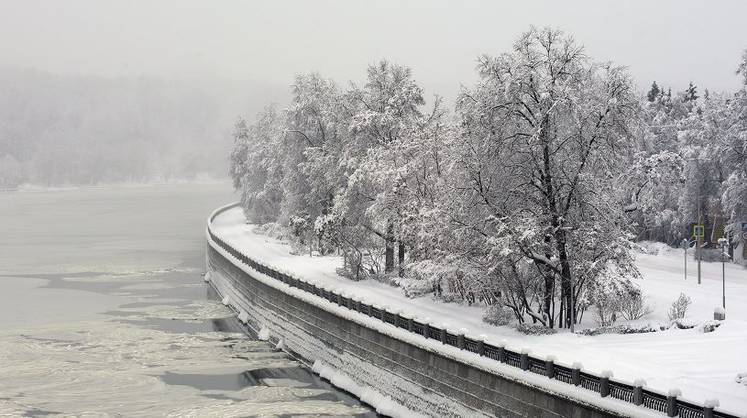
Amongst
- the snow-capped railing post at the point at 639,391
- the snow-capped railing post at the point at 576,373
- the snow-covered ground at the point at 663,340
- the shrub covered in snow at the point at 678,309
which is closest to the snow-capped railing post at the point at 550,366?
the snow-capped railing post at the point at 576,373

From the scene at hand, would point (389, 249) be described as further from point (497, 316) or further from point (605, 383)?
point (605, 383)

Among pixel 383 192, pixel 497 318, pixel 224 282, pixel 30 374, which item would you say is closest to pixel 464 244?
pixel 497 318

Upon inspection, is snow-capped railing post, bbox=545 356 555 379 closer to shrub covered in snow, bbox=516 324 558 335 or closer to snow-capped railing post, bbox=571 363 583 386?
snow-capped railing post, bbox=571 363 583 386

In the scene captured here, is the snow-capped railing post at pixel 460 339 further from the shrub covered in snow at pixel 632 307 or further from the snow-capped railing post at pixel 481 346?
the shrub covered in snow at pixel 632 307

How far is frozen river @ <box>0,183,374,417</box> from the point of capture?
33.2 metres

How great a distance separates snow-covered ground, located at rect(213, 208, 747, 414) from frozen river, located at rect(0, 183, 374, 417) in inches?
235

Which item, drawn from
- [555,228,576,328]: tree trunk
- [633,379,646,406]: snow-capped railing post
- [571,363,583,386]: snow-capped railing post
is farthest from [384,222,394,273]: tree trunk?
[633,379,646,406]: snow-capped railing post

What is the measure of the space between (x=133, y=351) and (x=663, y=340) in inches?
988

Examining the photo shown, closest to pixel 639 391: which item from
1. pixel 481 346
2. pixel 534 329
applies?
pixel 481 346

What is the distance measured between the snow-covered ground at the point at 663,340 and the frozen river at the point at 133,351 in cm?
596

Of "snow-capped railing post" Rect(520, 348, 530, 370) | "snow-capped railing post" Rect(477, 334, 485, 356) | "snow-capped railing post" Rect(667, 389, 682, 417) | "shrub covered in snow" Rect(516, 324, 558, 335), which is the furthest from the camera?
"shrub covered in snow" Rect(516, 324, 558, 335)

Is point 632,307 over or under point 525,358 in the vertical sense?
over

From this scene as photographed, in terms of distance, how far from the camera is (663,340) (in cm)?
2969

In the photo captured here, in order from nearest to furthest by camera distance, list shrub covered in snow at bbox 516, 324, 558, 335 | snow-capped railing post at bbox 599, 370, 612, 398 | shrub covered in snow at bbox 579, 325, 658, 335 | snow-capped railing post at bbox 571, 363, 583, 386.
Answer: snow-capped railing post at bbox 599, 370, 612, 398
snow-capped railing post at bbox 571, 363, 583, 386
shrub covered in snow at bbox 579, 325, 658, 335
shrub covered in snow at bbox 516, 324, 558, 335
